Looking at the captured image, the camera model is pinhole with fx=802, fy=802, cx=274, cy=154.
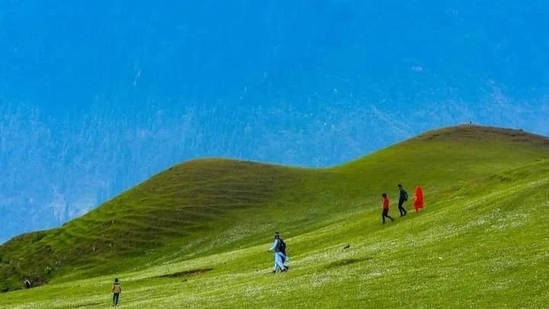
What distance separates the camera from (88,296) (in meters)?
66.1

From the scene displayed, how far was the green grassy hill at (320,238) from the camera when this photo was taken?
39.5m

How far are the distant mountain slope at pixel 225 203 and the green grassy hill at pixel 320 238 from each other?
0.97 ft

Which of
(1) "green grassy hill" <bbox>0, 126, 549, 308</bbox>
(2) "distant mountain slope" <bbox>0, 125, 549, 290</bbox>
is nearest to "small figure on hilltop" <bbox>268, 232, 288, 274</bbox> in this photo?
(1) "green grassy hill" <bbox>0, 126, 549, 308</bbox>

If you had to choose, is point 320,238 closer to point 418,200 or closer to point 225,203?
point 418,200

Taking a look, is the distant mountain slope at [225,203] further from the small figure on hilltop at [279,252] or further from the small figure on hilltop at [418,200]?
the small figure on hilltop at [279,252]

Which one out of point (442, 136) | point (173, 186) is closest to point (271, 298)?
point (173, 186)

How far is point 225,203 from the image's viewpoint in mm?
114938

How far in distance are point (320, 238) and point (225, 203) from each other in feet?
142

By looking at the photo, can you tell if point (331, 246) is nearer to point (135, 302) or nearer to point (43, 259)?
point (135, 302)

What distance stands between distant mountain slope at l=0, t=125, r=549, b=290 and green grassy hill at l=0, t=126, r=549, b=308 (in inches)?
11.6

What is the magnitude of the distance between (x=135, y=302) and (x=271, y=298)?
1555 cm

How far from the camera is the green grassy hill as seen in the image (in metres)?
39.5

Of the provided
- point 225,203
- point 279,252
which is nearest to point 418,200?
point 279,252

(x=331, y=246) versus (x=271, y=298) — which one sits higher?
(x=331, y=246)
